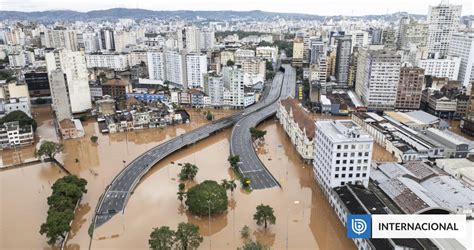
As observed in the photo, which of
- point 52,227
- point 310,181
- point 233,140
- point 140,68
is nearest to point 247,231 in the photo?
point 310,181

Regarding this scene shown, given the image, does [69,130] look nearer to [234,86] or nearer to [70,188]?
[70,188]

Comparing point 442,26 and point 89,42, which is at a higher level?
point 442,26

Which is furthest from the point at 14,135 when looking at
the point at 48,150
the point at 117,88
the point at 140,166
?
the point at 117,88

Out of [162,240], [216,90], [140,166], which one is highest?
[216,90]

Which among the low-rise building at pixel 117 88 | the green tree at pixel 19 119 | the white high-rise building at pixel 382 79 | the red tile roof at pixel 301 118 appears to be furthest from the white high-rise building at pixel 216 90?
the green tree at pixel 19 119

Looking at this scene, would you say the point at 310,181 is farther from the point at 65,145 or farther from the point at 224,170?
the point at 65,145

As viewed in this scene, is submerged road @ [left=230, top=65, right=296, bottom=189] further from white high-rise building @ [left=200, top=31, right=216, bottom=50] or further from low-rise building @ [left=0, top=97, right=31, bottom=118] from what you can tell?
white high-rise building @ [left=200, top=31, right=216, bottom=50]

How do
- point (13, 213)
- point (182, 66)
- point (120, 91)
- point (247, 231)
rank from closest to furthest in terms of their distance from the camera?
point (247, 231), point (13, 213), point (120, 91), point (182, 66)
